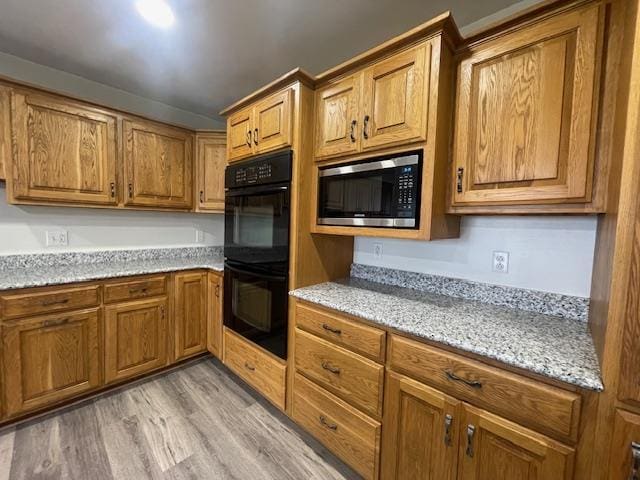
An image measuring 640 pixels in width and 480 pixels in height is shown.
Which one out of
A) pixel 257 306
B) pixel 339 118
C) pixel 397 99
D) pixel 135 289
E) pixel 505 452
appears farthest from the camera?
pixel 135 289

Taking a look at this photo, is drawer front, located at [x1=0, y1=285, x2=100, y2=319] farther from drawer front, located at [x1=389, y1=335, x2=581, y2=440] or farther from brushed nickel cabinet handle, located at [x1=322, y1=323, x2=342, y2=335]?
drawer front, located at [x1=389, y1=335, x2=581, y2=440]

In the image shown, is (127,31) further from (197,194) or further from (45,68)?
(197,194)

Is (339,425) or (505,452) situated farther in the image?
(339,425)

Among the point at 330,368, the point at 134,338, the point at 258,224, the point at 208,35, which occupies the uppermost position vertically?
the point at 208,35

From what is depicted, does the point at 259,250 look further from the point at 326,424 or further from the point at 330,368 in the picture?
the point at 326,424

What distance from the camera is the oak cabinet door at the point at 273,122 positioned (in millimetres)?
1644

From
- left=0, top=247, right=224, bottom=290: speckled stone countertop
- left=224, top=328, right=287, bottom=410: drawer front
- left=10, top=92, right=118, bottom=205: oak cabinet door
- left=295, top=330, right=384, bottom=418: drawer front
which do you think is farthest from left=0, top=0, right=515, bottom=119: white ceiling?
left=224, top=328, right=287, bottom=410: drawer front

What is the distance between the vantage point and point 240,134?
200cm

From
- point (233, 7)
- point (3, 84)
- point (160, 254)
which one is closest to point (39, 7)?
point (3, 84)

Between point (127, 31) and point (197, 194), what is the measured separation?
1272mm

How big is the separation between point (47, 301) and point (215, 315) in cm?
106

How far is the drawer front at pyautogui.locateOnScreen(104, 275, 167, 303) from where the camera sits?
6.38 feet

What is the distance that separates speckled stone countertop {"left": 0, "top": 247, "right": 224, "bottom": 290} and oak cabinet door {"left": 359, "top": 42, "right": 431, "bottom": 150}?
65.0 inches

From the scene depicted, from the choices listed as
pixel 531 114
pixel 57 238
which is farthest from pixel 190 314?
pixel 531 114
